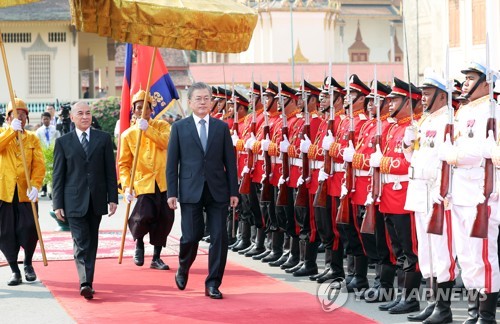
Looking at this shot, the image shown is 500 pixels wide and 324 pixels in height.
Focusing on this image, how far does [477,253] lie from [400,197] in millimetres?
1138

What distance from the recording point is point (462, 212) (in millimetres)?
8484

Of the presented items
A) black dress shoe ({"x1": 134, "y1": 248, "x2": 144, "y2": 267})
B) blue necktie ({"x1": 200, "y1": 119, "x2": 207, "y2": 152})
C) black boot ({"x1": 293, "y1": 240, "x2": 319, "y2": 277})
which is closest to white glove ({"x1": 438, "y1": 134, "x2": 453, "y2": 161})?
blue necktie ({"x1": 200, "y1": 119, "x2": 207, "y2": 152})

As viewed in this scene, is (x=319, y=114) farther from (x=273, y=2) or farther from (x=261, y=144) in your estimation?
(x=273, y=2)

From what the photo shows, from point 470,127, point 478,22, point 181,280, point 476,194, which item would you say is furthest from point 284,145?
point 478,22

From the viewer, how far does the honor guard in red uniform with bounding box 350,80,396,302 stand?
9805 mm

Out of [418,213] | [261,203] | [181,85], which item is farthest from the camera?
[181,85]

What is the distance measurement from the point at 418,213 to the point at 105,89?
4173 centimetres

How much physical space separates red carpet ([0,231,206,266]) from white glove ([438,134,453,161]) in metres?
5.45

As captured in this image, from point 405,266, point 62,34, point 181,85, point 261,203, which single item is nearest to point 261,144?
point 261,203

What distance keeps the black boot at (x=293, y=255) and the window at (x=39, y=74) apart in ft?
119

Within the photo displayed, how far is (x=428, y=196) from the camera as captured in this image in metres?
8.91

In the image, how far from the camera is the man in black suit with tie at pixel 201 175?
10.2 metres

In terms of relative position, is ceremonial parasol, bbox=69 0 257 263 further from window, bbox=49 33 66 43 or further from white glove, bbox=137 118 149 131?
window, bbox=49 33 66 43

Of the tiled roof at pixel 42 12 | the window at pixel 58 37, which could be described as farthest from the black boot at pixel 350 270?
the window at pixel 58 37
